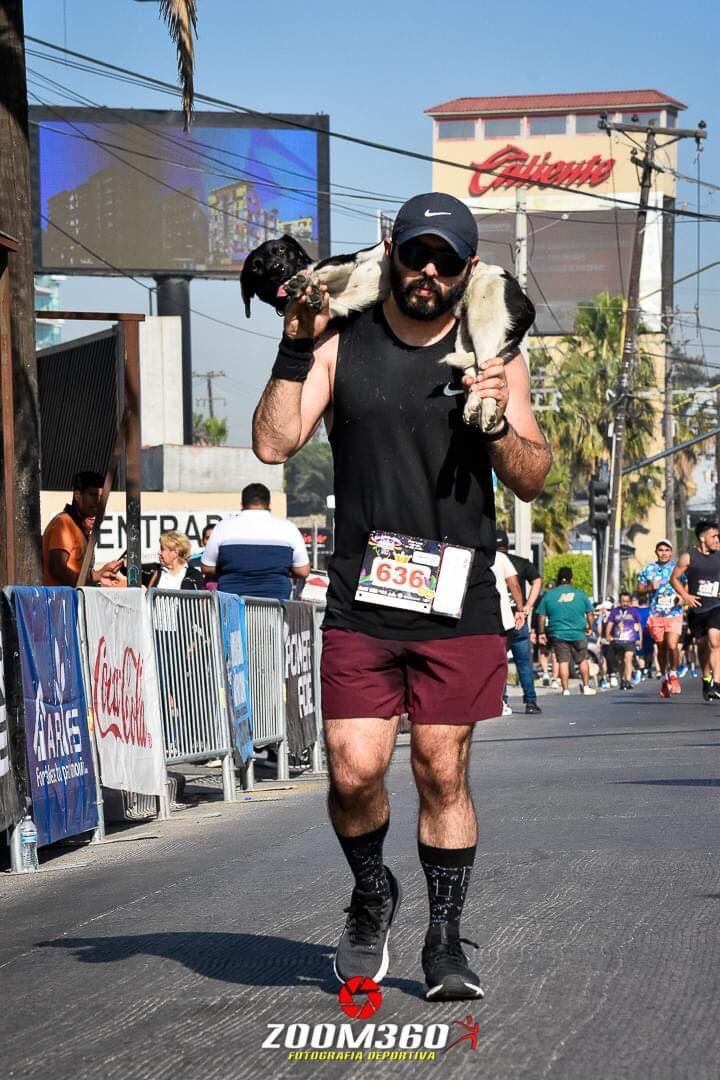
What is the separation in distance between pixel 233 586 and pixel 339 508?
817cm

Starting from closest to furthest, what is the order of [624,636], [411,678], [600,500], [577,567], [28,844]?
1. [411,678]
2. [28,844]
3. [624,636]
4. [600,500]
5. [577,567]

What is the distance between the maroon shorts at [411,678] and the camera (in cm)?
479

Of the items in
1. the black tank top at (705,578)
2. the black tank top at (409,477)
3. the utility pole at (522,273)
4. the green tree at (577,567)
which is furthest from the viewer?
the green tree at (577,567)

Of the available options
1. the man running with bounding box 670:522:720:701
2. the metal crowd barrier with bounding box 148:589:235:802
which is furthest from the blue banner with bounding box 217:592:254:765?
the man running with bounding box 670:522:720:701

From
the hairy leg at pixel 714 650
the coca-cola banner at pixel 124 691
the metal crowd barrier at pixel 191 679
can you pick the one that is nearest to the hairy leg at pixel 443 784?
the coca-cola banner at pixel 124 691

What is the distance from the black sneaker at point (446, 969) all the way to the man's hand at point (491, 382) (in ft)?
4.38

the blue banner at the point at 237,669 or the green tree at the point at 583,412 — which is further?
the green tree at the point at 583,412

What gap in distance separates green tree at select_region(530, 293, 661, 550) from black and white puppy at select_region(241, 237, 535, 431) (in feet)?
181

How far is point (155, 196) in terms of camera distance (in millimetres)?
52406

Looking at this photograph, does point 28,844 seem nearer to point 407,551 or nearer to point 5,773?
point 5,773

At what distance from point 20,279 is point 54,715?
144 inches

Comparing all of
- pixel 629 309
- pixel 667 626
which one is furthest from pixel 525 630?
pixel 629 309

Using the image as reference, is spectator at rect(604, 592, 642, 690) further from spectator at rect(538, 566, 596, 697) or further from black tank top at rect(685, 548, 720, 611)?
black tank top at rect(685, 548, 720, 611)

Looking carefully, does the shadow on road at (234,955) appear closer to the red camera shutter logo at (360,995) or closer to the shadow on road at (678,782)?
the red camera shutter logo at (360,995)
